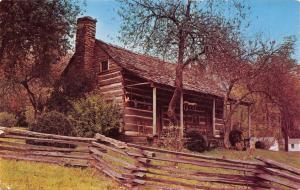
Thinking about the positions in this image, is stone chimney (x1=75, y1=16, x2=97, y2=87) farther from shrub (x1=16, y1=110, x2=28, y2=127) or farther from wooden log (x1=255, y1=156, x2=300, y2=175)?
wooden log (x1=255, y1=156, x2=300, y2=175)

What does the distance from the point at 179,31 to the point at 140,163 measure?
743 centimetres

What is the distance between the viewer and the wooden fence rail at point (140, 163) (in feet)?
25.4

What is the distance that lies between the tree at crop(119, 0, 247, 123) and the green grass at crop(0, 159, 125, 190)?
6.54 meters

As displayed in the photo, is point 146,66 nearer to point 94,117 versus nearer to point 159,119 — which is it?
point 159,119

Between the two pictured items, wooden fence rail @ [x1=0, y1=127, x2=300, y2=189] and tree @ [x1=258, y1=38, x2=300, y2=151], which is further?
tree @ [x1=258, y1=38, x2=300, y2=151]

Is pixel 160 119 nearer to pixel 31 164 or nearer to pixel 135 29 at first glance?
pixel 135 29

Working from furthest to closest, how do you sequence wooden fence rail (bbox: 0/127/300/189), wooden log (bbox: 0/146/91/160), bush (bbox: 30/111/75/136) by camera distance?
bush (bbox: 30/111/75/136) < wooden log (bbox: 0/146/91/160) < wooden fence rail (bbox: 0/127/300/189)

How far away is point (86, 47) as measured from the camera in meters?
17.5

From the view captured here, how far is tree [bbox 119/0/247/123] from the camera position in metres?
14.6

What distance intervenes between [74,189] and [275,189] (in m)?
3.46

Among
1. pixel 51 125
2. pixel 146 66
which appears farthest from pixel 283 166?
pixel 146 66

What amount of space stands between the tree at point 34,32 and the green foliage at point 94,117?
6.36 ft

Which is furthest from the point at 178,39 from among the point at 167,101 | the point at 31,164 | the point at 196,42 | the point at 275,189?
the point at 275,189

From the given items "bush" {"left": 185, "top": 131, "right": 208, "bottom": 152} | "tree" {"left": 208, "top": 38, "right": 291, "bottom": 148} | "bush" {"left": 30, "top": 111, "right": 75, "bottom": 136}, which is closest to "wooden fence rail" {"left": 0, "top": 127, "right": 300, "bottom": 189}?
"bush" {"left": 30, "top": 111, "right": 75, "bottom": 136}
